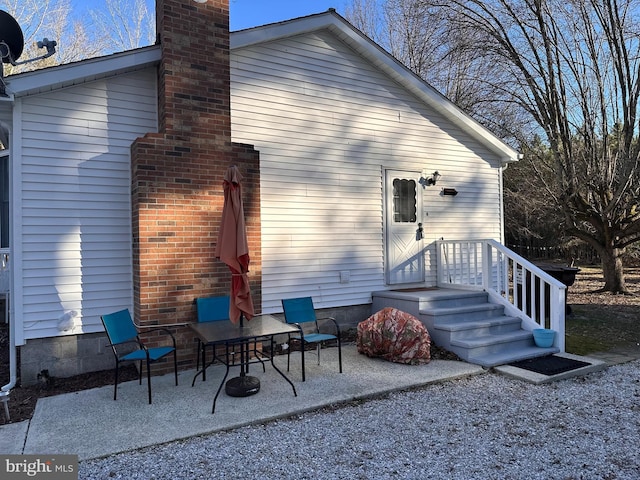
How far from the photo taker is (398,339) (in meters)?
5.30

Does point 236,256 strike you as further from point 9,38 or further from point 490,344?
point 9,38

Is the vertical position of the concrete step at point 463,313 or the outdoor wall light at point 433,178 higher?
the outdoor wall light at point 433,178

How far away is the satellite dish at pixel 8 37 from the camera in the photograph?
4992mm

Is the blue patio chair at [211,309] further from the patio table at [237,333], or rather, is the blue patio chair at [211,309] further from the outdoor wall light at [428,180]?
the outdoor wall light at [428,180]

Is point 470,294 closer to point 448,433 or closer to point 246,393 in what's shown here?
point 448,433

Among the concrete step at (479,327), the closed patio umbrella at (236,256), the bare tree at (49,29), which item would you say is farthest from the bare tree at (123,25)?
the concrete step at (479,327)

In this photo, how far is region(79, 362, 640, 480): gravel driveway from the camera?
2957 millimetres

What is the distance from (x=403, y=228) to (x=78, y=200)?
485cm

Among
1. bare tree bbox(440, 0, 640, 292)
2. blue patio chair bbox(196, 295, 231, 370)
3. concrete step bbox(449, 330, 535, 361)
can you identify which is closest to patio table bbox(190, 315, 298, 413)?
blue patio chair bbox(196, 295, 231, 370)

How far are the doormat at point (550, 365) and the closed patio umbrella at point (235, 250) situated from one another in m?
3.34

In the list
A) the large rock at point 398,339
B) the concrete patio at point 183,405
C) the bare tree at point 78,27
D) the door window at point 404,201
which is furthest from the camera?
A: the bare tree at point 78,27

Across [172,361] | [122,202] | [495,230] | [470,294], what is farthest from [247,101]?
[495,230]

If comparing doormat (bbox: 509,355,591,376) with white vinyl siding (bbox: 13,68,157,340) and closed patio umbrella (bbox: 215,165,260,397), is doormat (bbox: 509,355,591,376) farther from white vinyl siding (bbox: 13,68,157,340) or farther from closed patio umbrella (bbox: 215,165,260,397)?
white vinyl siding (bbox: 13,68,157,340)

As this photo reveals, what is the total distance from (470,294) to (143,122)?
513 centimetres
